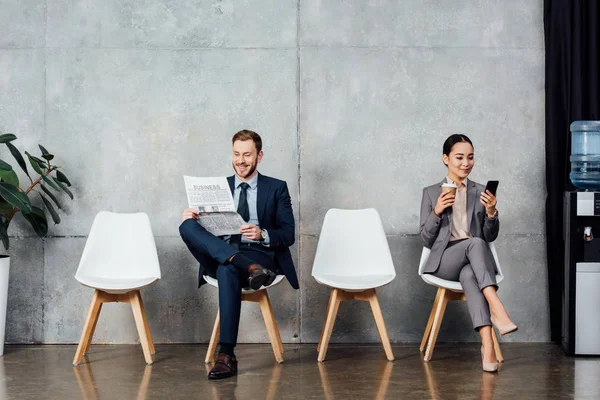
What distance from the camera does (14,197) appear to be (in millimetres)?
4449

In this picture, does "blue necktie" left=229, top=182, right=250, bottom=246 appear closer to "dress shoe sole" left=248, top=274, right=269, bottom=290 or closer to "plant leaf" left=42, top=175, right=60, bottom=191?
"dress shoe sole" left=248, top=274, right=269, bottom=290

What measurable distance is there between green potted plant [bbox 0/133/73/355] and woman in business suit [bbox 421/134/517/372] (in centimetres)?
241

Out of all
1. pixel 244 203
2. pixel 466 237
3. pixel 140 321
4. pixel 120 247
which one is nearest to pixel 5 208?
pixel 120 247

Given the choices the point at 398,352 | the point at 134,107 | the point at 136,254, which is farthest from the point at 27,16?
the point at 398,352

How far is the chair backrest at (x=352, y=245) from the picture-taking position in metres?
4.71

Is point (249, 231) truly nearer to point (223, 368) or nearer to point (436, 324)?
point (223, 368)

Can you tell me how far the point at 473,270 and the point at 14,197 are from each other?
2.76 m

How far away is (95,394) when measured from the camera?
363 centimetres

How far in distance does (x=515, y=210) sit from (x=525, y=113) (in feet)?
2.24

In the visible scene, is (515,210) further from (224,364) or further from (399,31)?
(224,364)

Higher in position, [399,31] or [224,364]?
[399,31]

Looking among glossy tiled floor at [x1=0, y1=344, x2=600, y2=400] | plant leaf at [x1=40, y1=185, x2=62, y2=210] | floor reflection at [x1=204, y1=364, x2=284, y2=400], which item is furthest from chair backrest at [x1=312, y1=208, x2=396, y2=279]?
plant leaf at [x1=40, y1=185, x2=62, y2=210]

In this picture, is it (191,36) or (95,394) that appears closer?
(95,394)

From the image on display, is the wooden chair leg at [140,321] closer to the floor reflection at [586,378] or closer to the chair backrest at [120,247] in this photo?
the chair backrest at [120,247]
